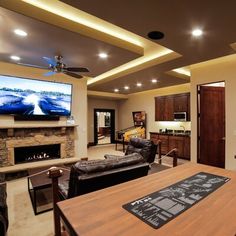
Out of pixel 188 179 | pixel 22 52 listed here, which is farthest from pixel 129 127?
pixel 188 179

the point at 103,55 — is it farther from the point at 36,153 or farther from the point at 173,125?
the point at 173,125

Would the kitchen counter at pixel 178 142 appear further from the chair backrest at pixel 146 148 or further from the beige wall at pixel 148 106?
the chair backrest at pixel 146 148

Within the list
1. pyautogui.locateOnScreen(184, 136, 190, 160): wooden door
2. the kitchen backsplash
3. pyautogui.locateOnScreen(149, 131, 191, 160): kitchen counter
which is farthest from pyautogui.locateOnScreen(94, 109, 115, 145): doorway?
pyautogui.locateOnScreen(184, 136, 190, 160): wooden door

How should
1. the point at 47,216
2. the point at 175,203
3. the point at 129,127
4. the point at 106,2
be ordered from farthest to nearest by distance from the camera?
1. the point at 129,127
2. the point at 47,216
3. the point at 106,2
4. the point at 175,203

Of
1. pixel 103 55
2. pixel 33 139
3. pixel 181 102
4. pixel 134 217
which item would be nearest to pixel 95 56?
pixel 103 55

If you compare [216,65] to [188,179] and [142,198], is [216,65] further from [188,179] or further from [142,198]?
[142,198]

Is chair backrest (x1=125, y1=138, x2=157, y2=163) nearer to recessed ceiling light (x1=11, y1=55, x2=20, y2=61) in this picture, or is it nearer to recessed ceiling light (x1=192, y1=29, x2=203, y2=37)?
recessed ceiling light (x1=192, y1=29, x2=203, y2=37)

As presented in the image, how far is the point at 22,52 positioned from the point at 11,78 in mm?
1154

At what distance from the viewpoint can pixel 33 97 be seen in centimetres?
475

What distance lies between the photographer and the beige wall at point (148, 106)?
284 inches

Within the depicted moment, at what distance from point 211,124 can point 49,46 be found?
4248mm

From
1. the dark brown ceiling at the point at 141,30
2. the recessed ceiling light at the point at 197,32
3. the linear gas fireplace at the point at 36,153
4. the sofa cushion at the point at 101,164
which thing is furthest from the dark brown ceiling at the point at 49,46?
the linear gas fireplace at the point at 36,153

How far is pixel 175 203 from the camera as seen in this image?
1.28m

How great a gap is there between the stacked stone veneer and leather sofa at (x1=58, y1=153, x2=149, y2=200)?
297 centimetres
